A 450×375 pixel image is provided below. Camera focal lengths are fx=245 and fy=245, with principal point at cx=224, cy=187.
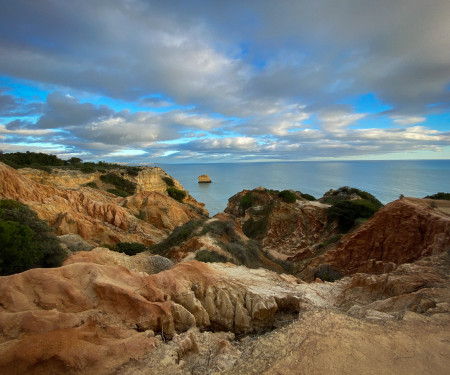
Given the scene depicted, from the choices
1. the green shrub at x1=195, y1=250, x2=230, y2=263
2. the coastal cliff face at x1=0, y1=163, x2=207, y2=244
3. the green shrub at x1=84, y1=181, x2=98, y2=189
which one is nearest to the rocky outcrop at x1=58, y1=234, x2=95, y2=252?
the coastal cliff face at x1=0, y1=163, x2=207, y2=244

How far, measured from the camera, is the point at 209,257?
13.4m

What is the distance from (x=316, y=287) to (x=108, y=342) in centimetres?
951

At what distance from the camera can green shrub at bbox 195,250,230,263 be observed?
13.2 meters

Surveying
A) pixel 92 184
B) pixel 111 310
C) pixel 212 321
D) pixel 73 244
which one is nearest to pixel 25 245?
pixel 73 244

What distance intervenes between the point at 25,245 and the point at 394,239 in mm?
21982

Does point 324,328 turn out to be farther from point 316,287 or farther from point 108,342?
point 316,287

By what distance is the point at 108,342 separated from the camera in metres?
5.22

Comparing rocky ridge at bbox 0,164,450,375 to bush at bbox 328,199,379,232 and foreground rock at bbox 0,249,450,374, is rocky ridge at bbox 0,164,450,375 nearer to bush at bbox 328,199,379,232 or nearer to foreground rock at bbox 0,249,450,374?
foreground rock at bbox 0,249,450,374

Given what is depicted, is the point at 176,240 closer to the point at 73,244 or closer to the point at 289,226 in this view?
the point at 73,244

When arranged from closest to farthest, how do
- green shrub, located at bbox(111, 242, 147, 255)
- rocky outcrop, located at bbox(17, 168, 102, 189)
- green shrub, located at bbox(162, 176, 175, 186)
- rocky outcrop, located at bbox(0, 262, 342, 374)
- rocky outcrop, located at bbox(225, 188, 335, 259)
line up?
rocky outcrop, located at bbox(0, 262, 342, 374), green shrub, located at bbox(111, 242, 147, 255), rocky outcrop, located at bbox(225, 188, 335, 259), rocky outcrop, located at bbox(17, 168, 102, 189), green shrub, located at bbox(162, 176, 175, 186)

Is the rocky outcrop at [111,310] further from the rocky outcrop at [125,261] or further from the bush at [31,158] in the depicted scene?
the bush at [31,158]

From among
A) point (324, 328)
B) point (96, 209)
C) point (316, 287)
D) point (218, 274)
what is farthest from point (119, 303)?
point (96, 209)

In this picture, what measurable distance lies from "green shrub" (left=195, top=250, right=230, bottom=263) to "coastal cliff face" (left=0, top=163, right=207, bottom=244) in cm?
1188

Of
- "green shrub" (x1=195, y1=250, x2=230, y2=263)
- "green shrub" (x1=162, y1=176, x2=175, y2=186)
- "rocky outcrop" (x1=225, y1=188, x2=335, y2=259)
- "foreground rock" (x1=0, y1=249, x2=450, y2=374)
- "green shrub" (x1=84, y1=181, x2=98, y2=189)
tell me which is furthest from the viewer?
"green shrub" (x1=162, y1=176, x2=175, y2=186)
